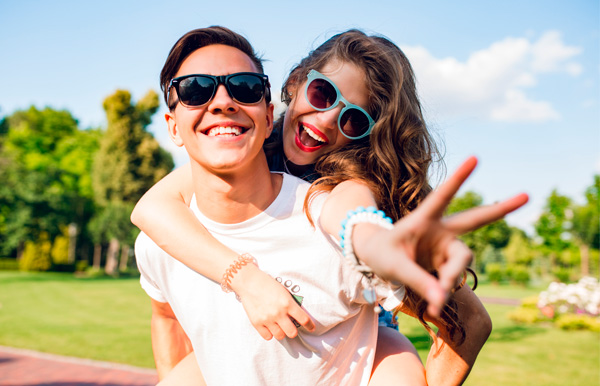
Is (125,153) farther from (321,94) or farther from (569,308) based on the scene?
(321,94)

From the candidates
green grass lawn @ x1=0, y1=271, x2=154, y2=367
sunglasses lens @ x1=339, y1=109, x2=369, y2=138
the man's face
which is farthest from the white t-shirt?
green grass lawn @ x1=0, y1=271, x2=154, y2=367

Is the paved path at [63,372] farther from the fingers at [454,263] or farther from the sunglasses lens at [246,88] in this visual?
the fingers at [454,263]

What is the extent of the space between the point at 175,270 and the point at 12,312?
1630cm

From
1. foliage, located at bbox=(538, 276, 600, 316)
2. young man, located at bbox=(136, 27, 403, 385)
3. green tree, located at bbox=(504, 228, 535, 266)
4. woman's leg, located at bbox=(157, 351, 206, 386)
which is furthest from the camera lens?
green tree, located at bbox=(504, 228, 535, 266)

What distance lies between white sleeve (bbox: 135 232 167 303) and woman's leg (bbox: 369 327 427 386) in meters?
1.10

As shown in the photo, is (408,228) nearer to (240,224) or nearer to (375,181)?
(375,181)

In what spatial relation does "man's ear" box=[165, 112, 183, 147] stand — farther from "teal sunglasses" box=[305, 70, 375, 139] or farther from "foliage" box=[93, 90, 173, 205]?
"foliage" box=[93, 90, 173, 205]

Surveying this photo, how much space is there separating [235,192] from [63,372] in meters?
9.14

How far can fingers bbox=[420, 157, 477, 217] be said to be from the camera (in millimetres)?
1000

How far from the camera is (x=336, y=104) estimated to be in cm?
225

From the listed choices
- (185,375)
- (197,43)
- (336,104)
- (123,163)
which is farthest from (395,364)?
(123,163)

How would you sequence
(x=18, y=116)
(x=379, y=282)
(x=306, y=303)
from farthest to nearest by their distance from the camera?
(x=18, y=116) → (x=306, y=303) → (x=379, y=282)

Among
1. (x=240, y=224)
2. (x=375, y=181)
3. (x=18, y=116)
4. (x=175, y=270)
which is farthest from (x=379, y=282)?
(x=18, y=116)

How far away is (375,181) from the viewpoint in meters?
1.94
